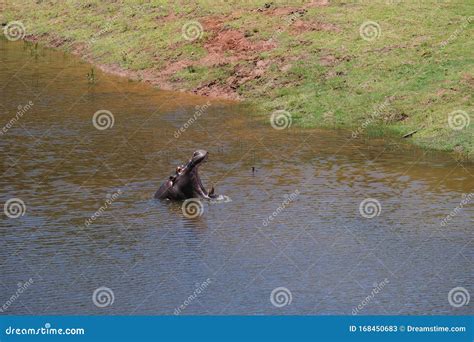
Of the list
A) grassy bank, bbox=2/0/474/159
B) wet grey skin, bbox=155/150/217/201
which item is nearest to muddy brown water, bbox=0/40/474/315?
wet grey skin, bbox=155/150/217/201

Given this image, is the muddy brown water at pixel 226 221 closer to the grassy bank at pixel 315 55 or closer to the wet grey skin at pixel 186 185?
the wet grey skin at pixel 186 185

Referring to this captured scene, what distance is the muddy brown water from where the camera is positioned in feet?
78.2

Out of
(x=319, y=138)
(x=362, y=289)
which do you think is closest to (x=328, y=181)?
(x=319, y=138)

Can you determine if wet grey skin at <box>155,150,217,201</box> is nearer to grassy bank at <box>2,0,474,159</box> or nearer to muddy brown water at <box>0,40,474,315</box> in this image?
muddy brown water at <box>0,40,474,315</box>

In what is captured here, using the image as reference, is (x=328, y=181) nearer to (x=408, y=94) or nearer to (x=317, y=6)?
(x=408, y=94)

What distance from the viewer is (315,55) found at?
45.5 metres

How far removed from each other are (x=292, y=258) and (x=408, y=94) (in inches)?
634

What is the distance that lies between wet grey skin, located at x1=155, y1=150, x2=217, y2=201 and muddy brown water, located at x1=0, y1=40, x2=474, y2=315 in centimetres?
40

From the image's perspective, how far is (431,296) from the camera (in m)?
23.7

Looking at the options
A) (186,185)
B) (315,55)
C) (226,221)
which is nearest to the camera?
(226,221)

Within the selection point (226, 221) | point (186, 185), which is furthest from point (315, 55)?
point (226, 221)

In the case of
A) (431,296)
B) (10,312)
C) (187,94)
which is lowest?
(431,296)

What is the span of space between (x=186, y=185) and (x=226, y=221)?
2.47 meters

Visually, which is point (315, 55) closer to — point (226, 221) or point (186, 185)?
point (186, 185)
